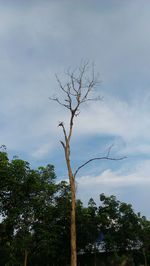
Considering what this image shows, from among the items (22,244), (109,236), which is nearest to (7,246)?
(22,244)

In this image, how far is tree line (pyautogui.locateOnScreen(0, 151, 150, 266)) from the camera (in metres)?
24.7

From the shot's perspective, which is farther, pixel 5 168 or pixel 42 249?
pixel 42 249

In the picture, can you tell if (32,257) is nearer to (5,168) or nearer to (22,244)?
(22,244)

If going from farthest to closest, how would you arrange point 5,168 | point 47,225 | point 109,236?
point 109,236 → point 47,225 → point 5,168

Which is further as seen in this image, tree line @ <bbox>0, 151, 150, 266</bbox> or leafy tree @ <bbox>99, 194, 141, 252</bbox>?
leafy tree @ <bbox>99, 194, 141, 252</bbox>

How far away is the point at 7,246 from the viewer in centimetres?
2495

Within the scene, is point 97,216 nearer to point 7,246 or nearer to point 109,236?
point 109,236

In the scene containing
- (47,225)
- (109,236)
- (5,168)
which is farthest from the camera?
(109,236)

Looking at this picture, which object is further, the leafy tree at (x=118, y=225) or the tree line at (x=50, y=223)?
the leafy tree at (x=118, y=225)

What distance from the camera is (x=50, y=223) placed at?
89.2 ft

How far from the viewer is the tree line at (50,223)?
2467cm

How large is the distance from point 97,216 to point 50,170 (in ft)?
19.6

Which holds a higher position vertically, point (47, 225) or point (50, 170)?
point (50, 170)

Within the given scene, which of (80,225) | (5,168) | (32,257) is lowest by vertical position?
(32,257)
